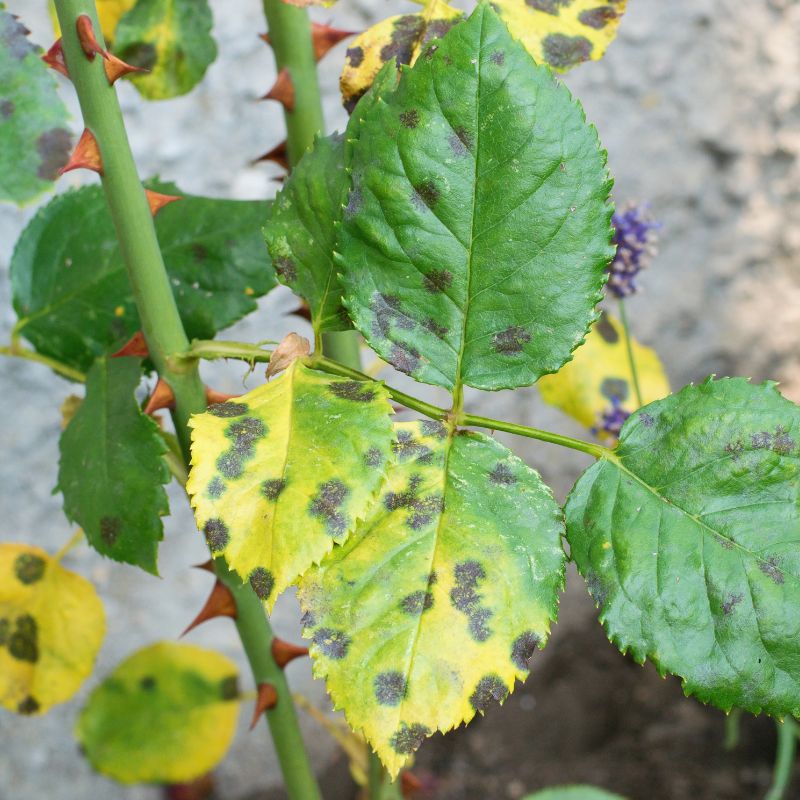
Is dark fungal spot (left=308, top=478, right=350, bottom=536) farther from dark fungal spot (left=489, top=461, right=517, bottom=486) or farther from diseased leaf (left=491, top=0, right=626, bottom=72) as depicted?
diseased leaf (left=491, top=0, right=626, bottom=72)

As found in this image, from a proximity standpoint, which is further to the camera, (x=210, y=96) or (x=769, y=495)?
(x=210, y=96)

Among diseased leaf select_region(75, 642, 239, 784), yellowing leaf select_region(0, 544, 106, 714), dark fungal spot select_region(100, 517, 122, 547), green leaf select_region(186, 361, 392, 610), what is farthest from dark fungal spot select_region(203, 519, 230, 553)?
diseased leaf select_region(75, 642, 239, 784)

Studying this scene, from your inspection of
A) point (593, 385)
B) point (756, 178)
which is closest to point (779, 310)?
point (756, 178)

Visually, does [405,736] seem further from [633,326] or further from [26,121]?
[633,326]

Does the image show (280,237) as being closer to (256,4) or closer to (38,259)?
(38,259)

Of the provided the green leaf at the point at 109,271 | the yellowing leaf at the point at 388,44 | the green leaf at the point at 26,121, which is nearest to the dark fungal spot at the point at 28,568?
the green leaf at the point at 109,271

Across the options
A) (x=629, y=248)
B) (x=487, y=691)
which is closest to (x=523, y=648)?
(x=487, y=691)
